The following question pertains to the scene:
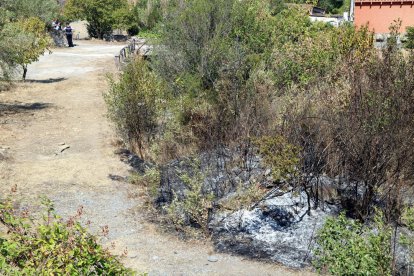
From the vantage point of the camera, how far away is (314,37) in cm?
1659

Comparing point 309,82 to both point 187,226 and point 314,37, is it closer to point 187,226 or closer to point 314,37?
point 314,37

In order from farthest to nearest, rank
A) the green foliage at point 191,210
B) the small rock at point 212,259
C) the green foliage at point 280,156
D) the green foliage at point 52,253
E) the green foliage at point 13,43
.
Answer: the green foliage at point 13,43
the green foliage at point 191,210
the green foliage at point 280,156
the small rock at point 212,259
the green foliage at point 52,253

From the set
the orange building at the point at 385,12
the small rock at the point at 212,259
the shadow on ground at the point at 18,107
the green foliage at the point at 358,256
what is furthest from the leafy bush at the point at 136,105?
the orange building at the point at 385,12

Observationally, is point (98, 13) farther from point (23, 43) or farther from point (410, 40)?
point (410, 40)

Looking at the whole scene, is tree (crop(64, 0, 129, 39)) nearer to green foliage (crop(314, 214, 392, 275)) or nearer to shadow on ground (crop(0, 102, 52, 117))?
shadow on ground (crop(0, 102, 52, 117))

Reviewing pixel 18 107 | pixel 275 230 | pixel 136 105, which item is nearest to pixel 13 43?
pixel 18 107

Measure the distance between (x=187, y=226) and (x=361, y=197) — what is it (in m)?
3.64

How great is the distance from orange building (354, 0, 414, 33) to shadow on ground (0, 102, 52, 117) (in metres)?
24.1

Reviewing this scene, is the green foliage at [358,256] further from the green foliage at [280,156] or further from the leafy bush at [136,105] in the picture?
the leafy bush at [136,105]

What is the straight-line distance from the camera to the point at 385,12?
33.8 meters

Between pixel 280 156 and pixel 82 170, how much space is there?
17.2ft

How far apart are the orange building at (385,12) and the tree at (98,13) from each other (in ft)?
60.9

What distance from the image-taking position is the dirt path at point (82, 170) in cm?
814

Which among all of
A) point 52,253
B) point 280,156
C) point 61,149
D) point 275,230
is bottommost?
point 275,230
